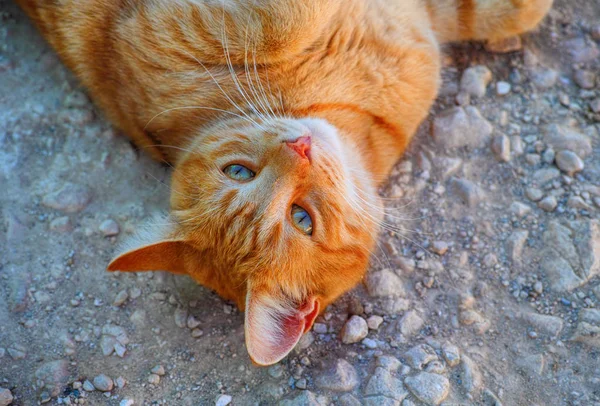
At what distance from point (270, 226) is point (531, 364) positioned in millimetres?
1508

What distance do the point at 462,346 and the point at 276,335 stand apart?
3.33 ft

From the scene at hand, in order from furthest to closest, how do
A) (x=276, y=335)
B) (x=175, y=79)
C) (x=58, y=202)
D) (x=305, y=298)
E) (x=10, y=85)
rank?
1. (x=10, y=85)
2. (x=58, y=202)
3. (x=175, y=79)
4. (x=305, y=298)
5. (x=276, y=335)

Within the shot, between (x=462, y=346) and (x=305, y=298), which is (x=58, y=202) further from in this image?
(x=462, y=346)

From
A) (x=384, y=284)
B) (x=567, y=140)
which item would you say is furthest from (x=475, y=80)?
(x=384, y=284)

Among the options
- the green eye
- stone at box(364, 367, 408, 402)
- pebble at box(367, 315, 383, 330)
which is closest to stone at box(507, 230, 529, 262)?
pebble at box(367, 315, 383, 330)

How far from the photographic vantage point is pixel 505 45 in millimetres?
4152

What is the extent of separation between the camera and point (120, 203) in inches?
145

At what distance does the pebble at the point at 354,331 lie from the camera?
3195mm

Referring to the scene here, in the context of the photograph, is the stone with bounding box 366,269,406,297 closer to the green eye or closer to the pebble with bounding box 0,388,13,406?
the green eye

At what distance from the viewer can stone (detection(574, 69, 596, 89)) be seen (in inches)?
156

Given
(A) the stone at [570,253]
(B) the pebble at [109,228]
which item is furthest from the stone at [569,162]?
(B) the pebble at [109,228]

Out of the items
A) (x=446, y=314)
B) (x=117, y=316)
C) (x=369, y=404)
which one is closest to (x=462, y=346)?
(x=446, y=314)

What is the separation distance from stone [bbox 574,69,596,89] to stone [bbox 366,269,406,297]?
6.15 ft

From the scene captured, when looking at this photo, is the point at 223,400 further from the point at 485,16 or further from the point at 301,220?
the point at 485,16
